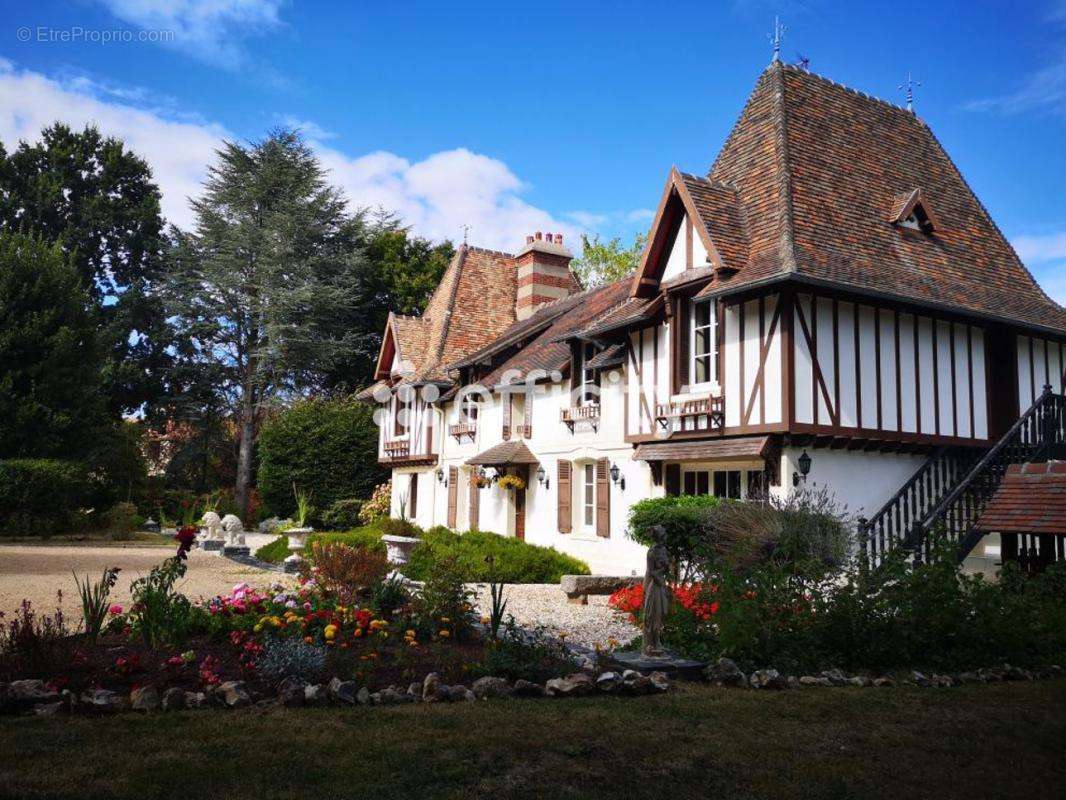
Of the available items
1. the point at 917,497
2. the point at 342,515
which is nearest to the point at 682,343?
the point at 917,497

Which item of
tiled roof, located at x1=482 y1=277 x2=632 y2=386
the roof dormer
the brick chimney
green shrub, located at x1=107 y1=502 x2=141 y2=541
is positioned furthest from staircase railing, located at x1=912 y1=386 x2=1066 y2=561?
green shrub, located at x1=107 y1=502 x2=141 y2=541

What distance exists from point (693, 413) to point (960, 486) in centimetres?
455

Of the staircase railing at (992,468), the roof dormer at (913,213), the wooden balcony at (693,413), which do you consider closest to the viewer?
the staircase railing at (992,468)

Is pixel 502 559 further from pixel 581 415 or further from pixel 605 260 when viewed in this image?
pixel 605 260

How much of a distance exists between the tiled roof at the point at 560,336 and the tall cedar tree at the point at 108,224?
1982 cm

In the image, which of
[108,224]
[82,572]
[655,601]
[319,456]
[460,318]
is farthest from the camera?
[108,224]

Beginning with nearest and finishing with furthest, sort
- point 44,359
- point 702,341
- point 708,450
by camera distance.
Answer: point 708,450 → point 702,341 → point 44,359

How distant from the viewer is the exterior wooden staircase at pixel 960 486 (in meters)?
13.7

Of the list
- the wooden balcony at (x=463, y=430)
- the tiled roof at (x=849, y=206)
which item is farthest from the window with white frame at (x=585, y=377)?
the wooden balcony at (x=463, y=430)

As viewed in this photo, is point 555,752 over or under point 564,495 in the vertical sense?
under

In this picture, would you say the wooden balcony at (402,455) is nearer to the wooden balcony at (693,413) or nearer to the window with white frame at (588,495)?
the window with white frame at (588,495)

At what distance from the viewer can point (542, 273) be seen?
29.8 metres

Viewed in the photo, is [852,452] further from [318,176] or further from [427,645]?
[318,176]

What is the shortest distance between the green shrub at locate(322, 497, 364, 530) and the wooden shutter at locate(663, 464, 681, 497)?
16731mm
